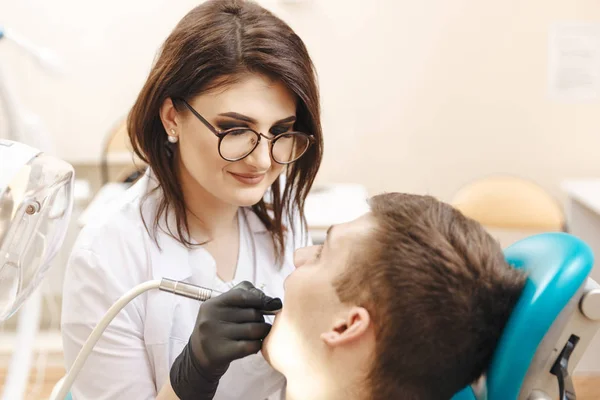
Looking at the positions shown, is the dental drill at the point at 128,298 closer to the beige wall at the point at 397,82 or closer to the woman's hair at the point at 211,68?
the woman's hair at the point at 211,68

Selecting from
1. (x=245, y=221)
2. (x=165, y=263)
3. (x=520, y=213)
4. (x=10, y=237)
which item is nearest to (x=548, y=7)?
(x=520, y=213)

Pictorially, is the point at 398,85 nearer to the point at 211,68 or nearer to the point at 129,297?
the point at 211,68

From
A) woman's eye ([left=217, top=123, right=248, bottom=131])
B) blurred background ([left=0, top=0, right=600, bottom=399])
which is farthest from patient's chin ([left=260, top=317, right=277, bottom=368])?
blurred background ([left=0, top=0, right=600, bottom=399])

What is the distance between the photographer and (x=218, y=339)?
3.21 ft

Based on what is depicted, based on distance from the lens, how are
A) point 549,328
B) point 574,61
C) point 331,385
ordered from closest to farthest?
1. point 549,328
2. point 331,385
3. point 574,61

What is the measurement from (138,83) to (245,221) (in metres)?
1.71

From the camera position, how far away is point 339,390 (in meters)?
0.92

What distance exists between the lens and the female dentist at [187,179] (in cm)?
117

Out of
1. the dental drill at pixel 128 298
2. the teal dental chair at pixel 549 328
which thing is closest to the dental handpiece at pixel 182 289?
the dental drill at pixel 128 298

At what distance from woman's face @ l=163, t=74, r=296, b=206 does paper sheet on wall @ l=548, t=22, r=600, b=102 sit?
205cm

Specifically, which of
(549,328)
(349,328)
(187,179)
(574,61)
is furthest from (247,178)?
(574,61)

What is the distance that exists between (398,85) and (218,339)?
7.07ft

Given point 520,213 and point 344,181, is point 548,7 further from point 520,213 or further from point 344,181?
point 344,181

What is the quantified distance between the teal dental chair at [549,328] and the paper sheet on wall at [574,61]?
226cm
